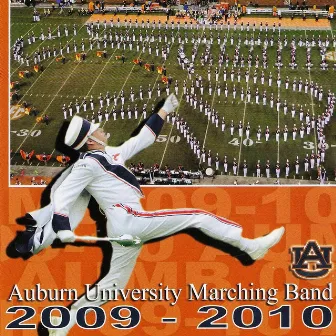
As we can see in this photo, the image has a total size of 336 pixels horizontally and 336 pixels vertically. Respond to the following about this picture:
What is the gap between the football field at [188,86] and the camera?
21.3m

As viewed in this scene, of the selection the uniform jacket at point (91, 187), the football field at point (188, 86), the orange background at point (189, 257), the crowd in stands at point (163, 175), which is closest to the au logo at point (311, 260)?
the orange background at point (189, 257)

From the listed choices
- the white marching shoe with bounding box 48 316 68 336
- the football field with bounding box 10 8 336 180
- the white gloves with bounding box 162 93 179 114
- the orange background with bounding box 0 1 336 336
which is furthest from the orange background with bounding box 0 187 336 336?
the football field with bounding box 10 8 336 180

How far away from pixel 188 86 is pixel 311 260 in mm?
8844

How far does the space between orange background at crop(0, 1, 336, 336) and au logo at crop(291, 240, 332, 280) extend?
98mm

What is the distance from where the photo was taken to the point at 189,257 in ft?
54.0

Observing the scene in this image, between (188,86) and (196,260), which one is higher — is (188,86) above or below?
above

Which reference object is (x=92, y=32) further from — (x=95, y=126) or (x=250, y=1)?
(x=95, y=126)

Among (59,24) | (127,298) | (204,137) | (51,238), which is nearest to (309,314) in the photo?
(127,298)

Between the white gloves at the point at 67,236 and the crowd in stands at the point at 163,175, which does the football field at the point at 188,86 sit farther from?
the white gloves at the point at 67,236

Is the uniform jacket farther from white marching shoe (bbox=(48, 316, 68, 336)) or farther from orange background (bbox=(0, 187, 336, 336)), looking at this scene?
white marching shoe (bbox=(48, 316, 68, 336))

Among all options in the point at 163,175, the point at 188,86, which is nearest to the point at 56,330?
the point at 163,175

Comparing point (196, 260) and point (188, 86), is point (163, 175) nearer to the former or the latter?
point (196, 260)

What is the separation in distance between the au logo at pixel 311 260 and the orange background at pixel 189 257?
3.9 inches

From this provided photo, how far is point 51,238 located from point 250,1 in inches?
510
